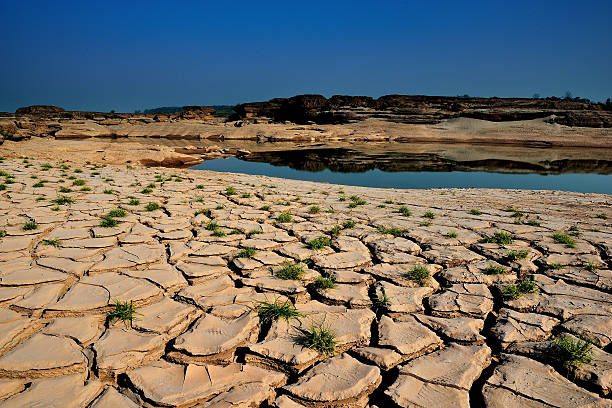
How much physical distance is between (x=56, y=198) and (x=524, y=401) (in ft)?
17.5

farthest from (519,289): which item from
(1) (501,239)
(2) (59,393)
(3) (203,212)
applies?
(3) (203,212)

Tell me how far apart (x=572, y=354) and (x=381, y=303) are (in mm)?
978

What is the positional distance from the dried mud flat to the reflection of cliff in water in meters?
9.15

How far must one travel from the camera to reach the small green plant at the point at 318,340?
5.97 ft

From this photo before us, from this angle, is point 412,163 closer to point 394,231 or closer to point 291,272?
point 394,231

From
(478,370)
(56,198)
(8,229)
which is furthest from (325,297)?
(56,198)

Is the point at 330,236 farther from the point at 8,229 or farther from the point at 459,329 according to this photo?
the point at 8,229

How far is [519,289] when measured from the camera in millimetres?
2455

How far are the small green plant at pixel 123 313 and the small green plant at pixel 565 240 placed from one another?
3716 millimetres

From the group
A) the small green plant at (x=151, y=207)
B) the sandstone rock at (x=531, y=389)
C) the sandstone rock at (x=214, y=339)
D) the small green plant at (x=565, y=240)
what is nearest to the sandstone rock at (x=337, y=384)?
the sandstone rock at (x=214, y=339)

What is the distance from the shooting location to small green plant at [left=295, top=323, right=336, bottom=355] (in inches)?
71.6

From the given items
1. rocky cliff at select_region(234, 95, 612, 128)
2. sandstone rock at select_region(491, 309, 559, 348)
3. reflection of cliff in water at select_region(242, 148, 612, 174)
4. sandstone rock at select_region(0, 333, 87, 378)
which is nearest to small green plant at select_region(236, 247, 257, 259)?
sandstone rock at select_region(0, 333, 87, 378)

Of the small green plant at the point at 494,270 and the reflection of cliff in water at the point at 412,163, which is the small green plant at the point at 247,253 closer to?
the small green plant at the point at 494,270

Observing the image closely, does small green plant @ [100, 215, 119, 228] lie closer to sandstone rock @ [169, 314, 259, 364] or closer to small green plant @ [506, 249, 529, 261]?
sandstone rock @ [169, 314, 259, 364]
